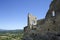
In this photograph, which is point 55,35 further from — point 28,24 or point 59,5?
point 28,24

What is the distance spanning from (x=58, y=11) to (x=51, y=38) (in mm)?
1489

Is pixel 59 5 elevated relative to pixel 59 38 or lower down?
elevated

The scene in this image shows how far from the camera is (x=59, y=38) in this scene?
6.79 meters

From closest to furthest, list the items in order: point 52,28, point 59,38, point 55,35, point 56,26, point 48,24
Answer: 1. point 59,38
2. point 55,35
3. point 56,26
4. point 52,28
5. point 48,24

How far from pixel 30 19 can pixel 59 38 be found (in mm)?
11038

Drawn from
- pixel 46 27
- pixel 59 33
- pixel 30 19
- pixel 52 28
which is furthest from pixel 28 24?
pixel 59 33

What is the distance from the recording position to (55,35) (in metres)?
7.31

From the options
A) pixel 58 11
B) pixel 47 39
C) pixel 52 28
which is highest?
pixel 58 11

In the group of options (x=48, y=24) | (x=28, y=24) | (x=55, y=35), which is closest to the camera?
(x=55, y=35)

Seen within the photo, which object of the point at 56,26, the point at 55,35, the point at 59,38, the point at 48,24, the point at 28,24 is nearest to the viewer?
the point at 59,38

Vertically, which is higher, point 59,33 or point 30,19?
point 30,19

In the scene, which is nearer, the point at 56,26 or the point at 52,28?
the point at 56,26

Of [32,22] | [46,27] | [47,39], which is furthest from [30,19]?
[47,39]

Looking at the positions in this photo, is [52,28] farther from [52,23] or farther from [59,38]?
[59,38]
